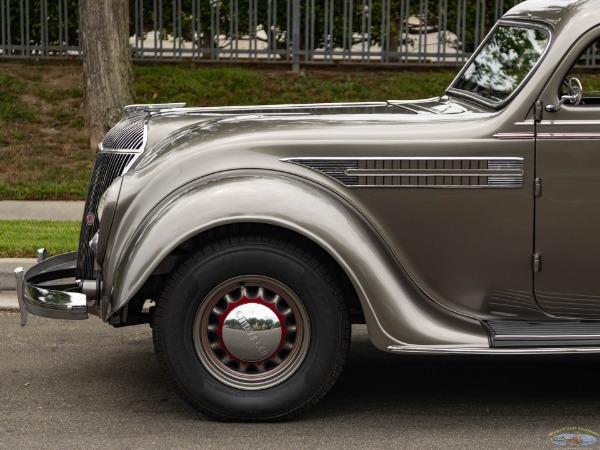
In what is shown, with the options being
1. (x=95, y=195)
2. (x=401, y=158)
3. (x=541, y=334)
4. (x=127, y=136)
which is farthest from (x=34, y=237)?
(x=541, y=334)

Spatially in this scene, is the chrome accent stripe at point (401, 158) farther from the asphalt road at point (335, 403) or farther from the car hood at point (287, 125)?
the asphalt road at point (335, 403)

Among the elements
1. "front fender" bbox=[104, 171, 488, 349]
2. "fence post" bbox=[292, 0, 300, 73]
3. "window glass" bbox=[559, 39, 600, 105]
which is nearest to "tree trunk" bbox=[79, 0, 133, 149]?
"fence post" bbox=[292, 0, 300, 73]

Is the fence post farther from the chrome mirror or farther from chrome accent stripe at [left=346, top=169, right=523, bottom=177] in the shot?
chrome accent stripe at [left=346, top=169, right=523, bottom=177]

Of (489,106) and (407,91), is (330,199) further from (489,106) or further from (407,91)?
(407,91)

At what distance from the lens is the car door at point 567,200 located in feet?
17.1

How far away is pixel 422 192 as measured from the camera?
5238mm

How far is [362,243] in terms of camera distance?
5.18 meters

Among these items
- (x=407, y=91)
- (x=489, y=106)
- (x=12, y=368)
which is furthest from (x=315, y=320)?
(x=407, y=91)

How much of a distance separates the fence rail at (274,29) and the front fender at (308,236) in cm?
1003

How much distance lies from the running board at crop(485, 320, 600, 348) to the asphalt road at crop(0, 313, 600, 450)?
1.29 feet

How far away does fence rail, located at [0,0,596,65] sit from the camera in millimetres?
15086

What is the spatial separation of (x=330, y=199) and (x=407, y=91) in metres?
9.36

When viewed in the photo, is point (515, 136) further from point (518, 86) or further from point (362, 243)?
point (362, 243)

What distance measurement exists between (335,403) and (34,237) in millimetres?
4172
